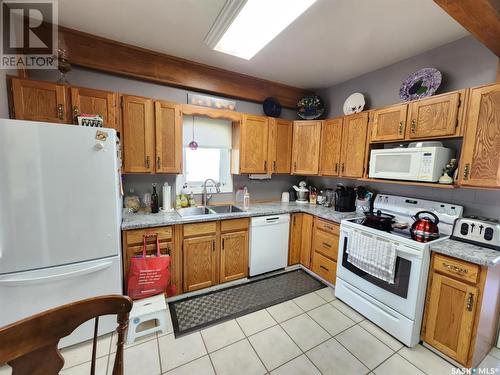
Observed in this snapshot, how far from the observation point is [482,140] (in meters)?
1.65

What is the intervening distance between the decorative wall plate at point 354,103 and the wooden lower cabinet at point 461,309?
185cm

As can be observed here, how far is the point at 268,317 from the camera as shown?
2051mm

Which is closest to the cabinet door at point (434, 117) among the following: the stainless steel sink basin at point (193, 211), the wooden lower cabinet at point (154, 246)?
the stainless steel sink basin at point (193, 211)

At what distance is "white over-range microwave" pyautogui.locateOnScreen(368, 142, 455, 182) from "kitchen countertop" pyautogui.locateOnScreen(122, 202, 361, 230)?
644 millimetres

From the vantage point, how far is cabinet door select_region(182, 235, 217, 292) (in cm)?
225

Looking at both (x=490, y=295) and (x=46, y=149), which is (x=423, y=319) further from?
(x=46, y=149)

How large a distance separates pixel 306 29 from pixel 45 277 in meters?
2.77

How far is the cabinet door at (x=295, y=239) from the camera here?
2.88 meters

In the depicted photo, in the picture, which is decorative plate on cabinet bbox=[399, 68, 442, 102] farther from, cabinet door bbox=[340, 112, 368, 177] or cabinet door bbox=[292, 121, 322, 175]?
cabinet door bbox=[292, 121, 322, 175]

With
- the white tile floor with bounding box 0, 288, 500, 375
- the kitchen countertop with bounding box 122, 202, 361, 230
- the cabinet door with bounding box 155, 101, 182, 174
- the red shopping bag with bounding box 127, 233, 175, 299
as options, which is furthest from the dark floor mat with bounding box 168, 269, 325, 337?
the cabinet door with bounding box 155, 101, 182, 174

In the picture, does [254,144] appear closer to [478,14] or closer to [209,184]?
[209,184]

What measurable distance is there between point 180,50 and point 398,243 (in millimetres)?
2788

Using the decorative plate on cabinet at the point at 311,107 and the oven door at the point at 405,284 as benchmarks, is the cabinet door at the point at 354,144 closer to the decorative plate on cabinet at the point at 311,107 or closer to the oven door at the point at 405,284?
the decorative plate on cabinet at the point at 311,107

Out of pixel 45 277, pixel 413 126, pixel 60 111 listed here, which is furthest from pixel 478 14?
pixel 45 277
